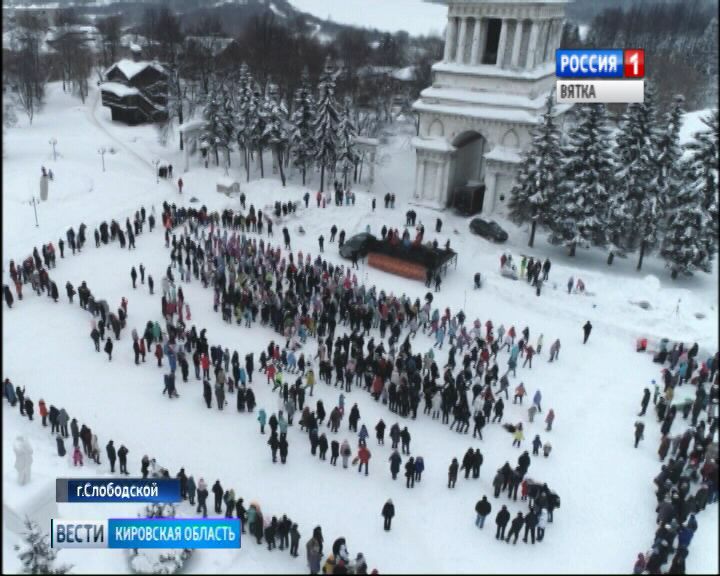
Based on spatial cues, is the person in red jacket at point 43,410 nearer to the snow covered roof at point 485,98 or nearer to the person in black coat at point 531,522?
the person in black coat at point 531,522

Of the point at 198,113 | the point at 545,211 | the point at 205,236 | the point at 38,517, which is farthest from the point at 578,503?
the point at 198,113

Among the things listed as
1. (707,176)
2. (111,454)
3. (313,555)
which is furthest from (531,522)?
(707,176)

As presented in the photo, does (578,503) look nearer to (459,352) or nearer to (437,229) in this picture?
(459,352)

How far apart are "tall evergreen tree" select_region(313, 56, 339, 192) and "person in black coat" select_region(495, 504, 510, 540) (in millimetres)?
22245

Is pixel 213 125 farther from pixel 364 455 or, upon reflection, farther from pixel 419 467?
pixel 419 467

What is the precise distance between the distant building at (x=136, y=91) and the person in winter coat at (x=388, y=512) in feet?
122

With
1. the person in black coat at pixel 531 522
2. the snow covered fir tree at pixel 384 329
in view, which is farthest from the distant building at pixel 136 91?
the person in black coat at pixel 531 522

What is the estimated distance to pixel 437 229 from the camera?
89.1ft

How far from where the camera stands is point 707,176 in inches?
808

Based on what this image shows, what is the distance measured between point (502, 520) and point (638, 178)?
16.3 m

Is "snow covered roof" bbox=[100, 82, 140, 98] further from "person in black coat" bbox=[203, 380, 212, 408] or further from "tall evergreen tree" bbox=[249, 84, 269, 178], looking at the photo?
"person in black coat" bbox=[203, 380, 212, 408]

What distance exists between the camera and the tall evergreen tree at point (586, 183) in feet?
79.2

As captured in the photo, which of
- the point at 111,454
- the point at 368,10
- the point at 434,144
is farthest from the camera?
the point at 434,144

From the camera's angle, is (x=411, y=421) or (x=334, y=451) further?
(x=411, y=421)
